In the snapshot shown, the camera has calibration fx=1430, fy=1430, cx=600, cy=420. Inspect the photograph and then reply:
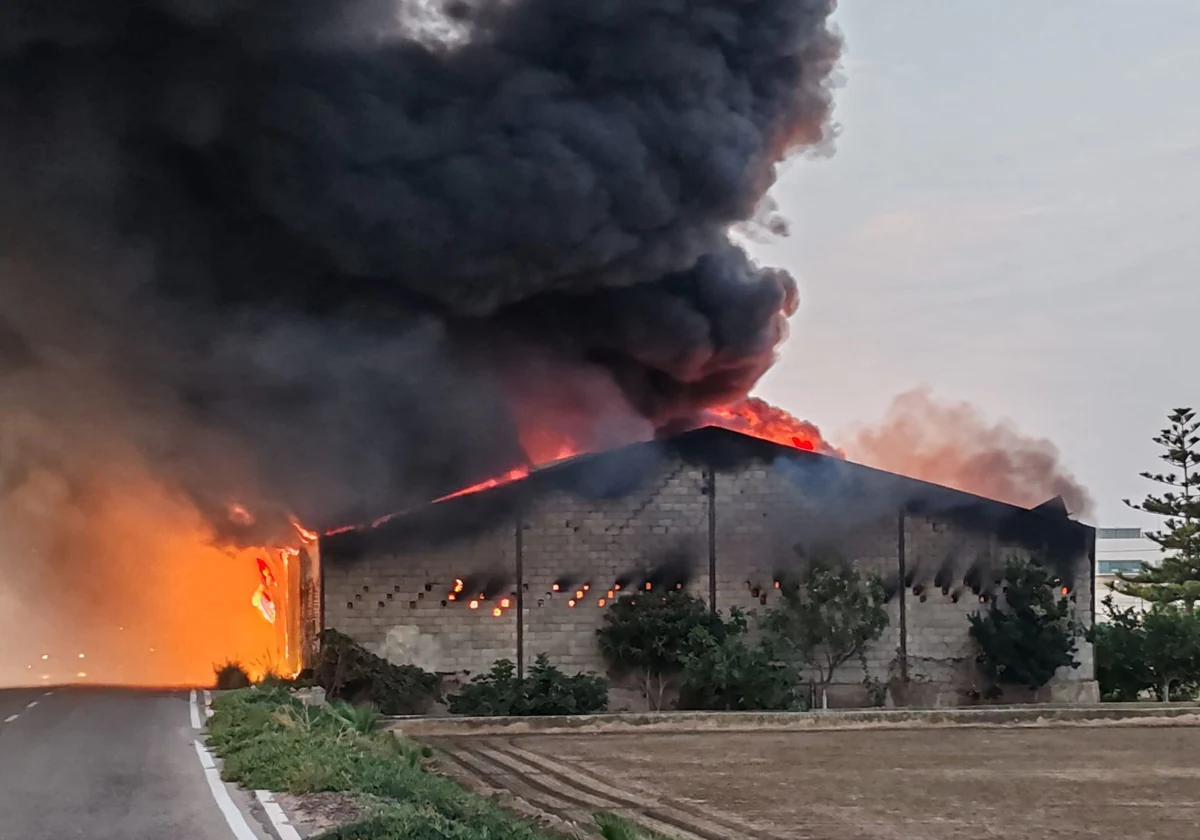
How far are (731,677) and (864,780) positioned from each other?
29.5 feet

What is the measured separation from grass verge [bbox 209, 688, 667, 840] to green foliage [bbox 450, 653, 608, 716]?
7759mm

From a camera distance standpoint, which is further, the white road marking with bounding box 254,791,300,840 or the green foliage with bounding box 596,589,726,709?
the green foliage with bounding box 596,589,726,709

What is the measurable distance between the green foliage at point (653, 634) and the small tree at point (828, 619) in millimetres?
1318

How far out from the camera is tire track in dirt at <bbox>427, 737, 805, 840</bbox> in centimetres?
1324

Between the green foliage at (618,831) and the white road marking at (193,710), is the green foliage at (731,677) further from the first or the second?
the green foliage at (618,831)

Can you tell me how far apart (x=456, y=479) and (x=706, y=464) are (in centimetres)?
543

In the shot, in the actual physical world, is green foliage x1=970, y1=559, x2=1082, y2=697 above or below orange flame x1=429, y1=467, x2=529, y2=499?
below

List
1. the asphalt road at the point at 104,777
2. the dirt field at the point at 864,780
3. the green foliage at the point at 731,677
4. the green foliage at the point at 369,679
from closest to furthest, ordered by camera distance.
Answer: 1. the asphalt road at the point at 104,777
2. the dirt field at the point at 864,780
3. the green foliage at the point at 369,679
4. the green foliage at the point at 731,677

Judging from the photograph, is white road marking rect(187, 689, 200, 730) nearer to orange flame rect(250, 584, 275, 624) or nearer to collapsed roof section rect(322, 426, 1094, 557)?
collapsed roof section rect(322, 426, 1094, 557)

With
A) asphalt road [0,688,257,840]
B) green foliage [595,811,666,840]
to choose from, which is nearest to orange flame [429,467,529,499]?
asphalt road [0,688,257,840]

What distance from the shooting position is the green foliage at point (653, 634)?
89.9ft

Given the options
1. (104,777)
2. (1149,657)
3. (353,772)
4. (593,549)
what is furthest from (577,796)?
(1149,657)

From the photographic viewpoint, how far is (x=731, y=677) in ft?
87.1

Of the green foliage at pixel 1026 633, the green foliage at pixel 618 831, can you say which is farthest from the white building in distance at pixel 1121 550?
the green foliage at pixel 618 831
